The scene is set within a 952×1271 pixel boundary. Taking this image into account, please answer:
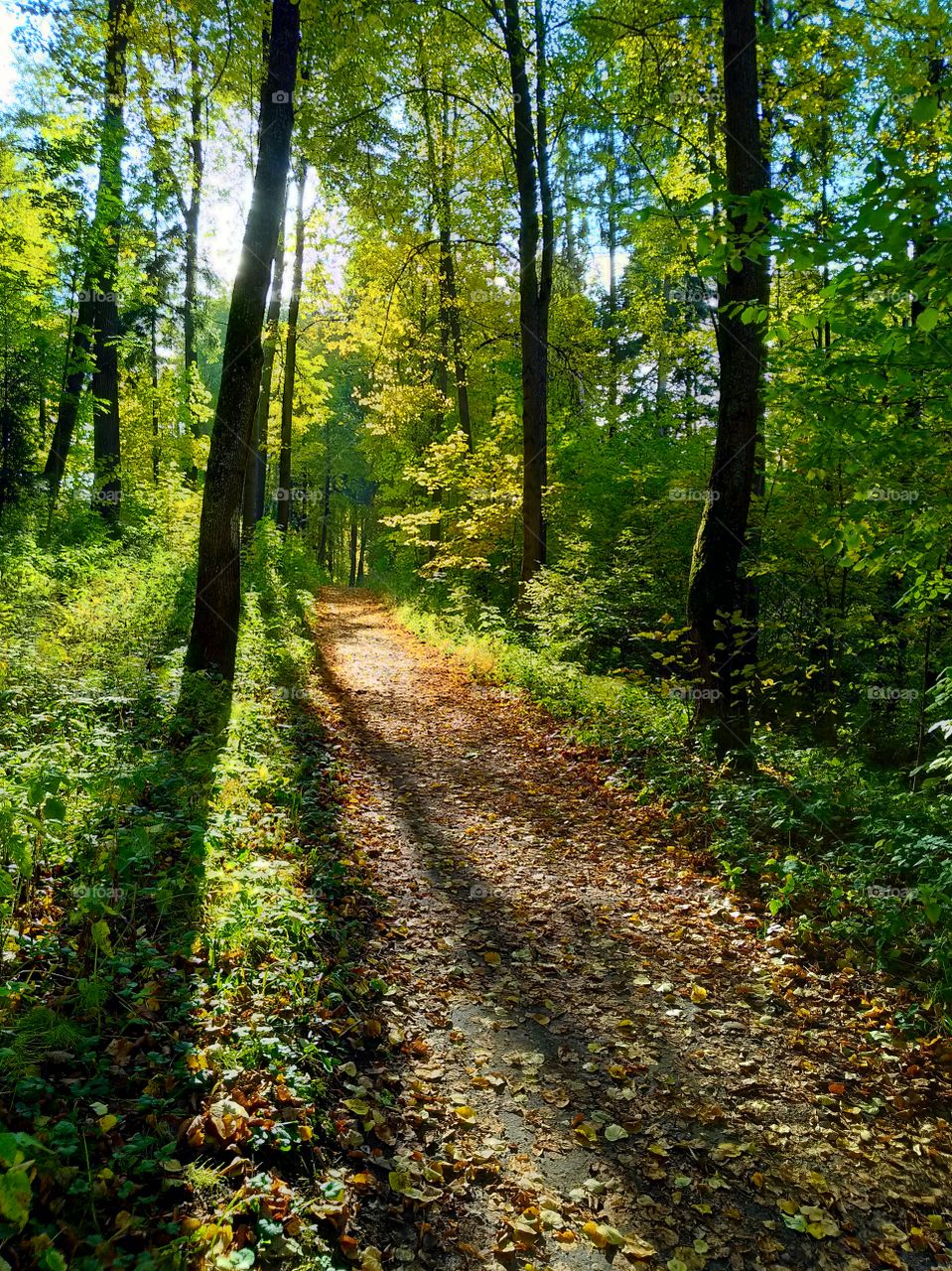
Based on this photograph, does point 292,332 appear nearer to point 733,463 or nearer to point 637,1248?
point 733,463

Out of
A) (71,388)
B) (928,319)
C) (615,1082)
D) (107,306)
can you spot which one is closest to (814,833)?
(615,1082)

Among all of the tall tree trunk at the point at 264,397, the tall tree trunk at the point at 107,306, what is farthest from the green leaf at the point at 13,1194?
the tall tree trunk at the point at 264,397

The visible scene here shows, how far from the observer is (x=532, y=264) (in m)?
13.3

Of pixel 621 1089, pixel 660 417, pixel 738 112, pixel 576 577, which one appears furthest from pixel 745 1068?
pixel 660 417

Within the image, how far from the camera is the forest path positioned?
9.61 feet

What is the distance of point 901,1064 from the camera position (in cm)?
386

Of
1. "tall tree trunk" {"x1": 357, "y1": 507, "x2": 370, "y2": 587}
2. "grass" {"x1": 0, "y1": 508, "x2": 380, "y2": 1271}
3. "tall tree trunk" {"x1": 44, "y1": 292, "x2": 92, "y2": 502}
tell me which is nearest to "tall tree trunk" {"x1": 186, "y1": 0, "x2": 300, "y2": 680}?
"grass" {"x1": 0, "y1": 508, "x2": 380, "y2": 1271}

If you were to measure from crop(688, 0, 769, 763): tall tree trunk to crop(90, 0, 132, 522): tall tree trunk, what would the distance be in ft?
34.9

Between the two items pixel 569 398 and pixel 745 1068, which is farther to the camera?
pixel 569 398

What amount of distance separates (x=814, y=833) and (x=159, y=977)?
4.92m

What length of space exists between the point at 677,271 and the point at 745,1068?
12.9 metres

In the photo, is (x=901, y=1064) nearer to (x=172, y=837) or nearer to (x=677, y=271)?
(x=172, y=837)

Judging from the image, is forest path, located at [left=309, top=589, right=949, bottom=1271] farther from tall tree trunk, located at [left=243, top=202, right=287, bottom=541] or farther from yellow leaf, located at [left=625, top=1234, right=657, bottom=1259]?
tall tree trunk, located at [left=243, top=202, right=287, bottom=541]

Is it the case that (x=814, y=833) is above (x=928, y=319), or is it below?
below
